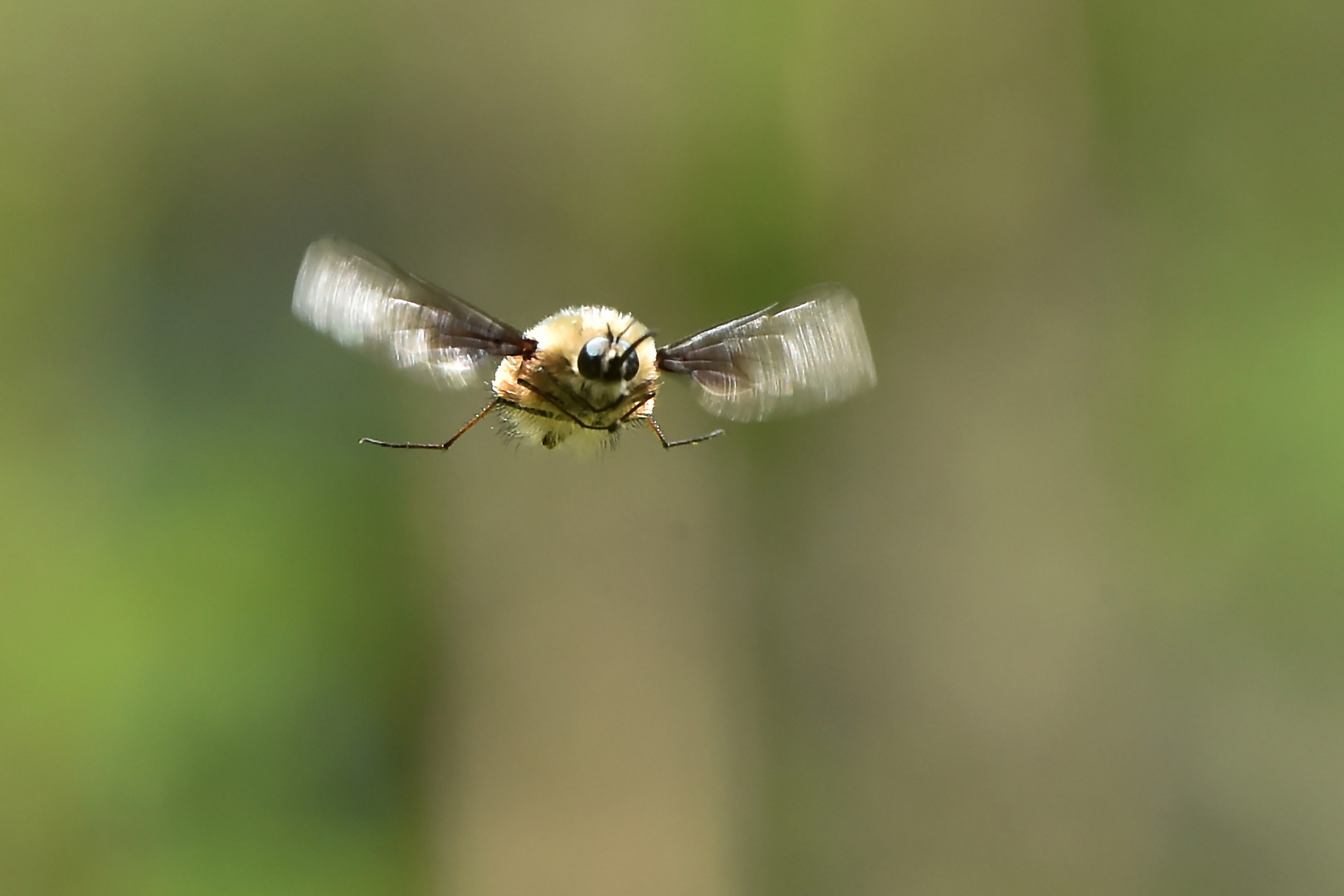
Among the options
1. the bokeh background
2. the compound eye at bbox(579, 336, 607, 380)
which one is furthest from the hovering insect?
the bokeh background

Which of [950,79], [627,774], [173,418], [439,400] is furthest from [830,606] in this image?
[173,418]

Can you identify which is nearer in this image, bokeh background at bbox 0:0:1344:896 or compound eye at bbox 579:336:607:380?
compound eye at bbox 579:336:607:380

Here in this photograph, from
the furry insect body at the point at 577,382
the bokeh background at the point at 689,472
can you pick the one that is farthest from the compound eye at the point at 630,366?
the bokeh background at the point at 689,472

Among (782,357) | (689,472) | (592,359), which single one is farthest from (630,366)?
(689,472)

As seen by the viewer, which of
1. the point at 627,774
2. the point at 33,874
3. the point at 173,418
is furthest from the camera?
the point at 627,774

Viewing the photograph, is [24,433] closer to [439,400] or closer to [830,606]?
[439,400]

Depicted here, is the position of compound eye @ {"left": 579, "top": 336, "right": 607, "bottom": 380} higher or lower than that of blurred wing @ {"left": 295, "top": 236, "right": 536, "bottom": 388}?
lower

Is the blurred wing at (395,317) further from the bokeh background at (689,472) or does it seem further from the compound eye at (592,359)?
the bokeh background at (689,472)

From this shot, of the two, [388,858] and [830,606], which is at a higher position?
[830,606]

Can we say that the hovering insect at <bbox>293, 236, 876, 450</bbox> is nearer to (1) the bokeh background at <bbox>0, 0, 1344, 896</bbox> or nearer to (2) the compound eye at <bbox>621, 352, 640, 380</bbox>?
(2) the compound eye at <bbox>621, 352, 640, 380</bbox>
